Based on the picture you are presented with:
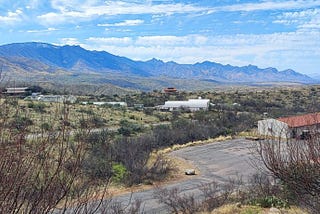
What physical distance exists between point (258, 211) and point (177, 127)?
2993 cm

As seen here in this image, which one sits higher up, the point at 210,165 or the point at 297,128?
the point at 297,128

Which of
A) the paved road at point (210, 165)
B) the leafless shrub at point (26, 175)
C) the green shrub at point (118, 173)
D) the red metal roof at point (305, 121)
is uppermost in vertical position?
the leafless shrub at point (26, 175)

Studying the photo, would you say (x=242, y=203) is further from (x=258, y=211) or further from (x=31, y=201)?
(x=31, y=201)

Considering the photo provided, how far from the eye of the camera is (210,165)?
106 ft

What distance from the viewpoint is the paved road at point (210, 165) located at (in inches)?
906

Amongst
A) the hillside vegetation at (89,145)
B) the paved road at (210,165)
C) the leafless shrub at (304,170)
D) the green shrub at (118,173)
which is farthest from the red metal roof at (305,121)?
the green shrub at (118,173)

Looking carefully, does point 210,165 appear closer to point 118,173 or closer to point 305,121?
point 118,173

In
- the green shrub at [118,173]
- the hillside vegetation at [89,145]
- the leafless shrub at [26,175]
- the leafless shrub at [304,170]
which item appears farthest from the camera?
the green shrub at [118,173]

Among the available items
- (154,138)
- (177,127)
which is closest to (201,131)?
(177,127)

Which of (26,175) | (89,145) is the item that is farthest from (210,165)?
(26,175)

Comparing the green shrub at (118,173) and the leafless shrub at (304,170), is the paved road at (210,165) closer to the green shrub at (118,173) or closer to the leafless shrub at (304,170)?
the green shrub at (118,173)

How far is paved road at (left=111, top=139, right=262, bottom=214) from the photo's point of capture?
75.5 ft

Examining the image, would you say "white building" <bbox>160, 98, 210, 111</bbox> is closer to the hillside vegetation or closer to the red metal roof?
the hillside vegetation

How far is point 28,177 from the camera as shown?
4.37 metres
